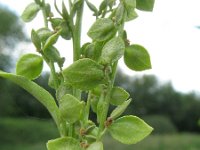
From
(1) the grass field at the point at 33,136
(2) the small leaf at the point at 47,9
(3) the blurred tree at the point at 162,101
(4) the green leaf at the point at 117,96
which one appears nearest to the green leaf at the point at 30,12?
(2) the small leaf at the point at 47,9

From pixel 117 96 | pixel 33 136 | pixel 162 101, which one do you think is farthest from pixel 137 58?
pixel 162 101

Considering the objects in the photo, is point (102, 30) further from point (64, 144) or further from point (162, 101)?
point (162, 101)

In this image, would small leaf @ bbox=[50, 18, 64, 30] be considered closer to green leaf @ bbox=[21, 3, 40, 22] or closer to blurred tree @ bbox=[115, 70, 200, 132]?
green leaf @ bbox=[21, 3, 40, 22]

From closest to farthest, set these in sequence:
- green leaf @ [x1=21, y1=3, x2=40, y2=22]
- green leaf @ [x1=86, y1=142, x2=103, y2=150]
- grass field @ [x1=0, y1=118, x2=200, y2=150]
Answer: green leaf @ [x1=86, y1=142, x2=103, y2=150], green leaf @ [x1=21, y1=3, x2=40, y2=22], grass field @ [x1=0, y1=118, x2=200, y2=150]

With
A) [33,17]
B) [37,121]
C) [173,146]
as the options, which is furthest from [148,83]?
[33,17]

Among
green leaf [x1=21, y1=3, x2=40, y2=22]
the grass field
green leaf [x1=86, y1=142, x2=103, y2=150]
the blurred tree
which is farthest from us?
the blurred tree

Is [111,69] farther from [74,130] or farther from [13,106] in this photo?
[13,106]

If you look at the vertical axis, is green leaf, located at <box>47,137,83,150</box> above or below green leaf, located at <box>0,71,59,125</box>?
below

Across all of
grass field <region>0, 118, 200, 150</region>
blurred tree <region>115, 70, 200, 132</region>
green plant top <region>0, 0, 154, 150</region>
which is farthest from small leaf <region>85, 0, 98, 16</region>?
blurred tree <region>115, 70, 200, 132</region>
